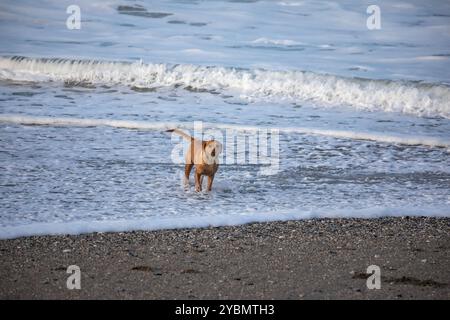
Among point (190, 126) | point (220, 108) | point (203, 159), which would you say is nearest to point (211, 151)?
point (203, 159)

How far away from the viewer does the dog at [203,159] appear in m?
5.76

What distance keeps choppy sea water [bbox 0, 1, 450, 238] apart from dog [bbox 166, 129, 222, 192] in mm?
133

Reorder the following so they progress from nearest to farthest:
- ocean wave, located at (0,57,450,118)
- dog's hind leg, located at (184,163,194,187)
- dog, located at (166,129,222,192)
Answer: dog, located at (166,129,222,192), dog's hind leg, located at (184,163,194,187), ocean wave, located at (0,57,450,118)

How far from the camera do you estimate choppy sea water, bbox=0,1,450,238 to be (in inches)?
223

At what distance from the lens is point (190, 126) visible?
8.73 m

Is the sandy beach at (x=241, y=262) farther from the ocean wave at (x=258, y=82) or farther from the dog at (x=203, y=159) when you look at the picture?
the ocean wave at (x=258, y=82)

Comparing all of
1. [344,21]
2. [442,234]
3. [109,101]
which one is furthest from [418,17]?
[442,234]

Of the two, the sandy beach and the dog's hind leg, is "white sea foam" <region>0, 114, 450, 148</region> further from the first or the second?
the sandy beach

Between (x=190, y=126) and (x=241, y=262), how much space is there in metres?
4.54

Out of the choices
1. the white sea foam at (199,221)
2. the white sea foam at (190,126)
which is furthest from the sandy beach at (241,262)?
the white sea foam at (190,126)

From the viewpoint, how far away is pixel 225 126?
28.4 ft

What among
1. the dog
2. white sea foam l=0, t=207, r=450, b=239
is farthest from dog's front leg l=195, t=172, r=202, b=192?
white sea foam l=0, t=207, r=450, b=239

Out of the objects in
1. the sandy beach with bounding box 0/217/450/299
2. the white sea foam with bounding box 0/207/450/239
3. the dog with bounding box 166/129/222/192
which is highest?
the dog with bounding box 166/129/222/192

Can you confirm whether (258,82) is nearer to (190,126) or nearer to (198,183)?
(190,126)
